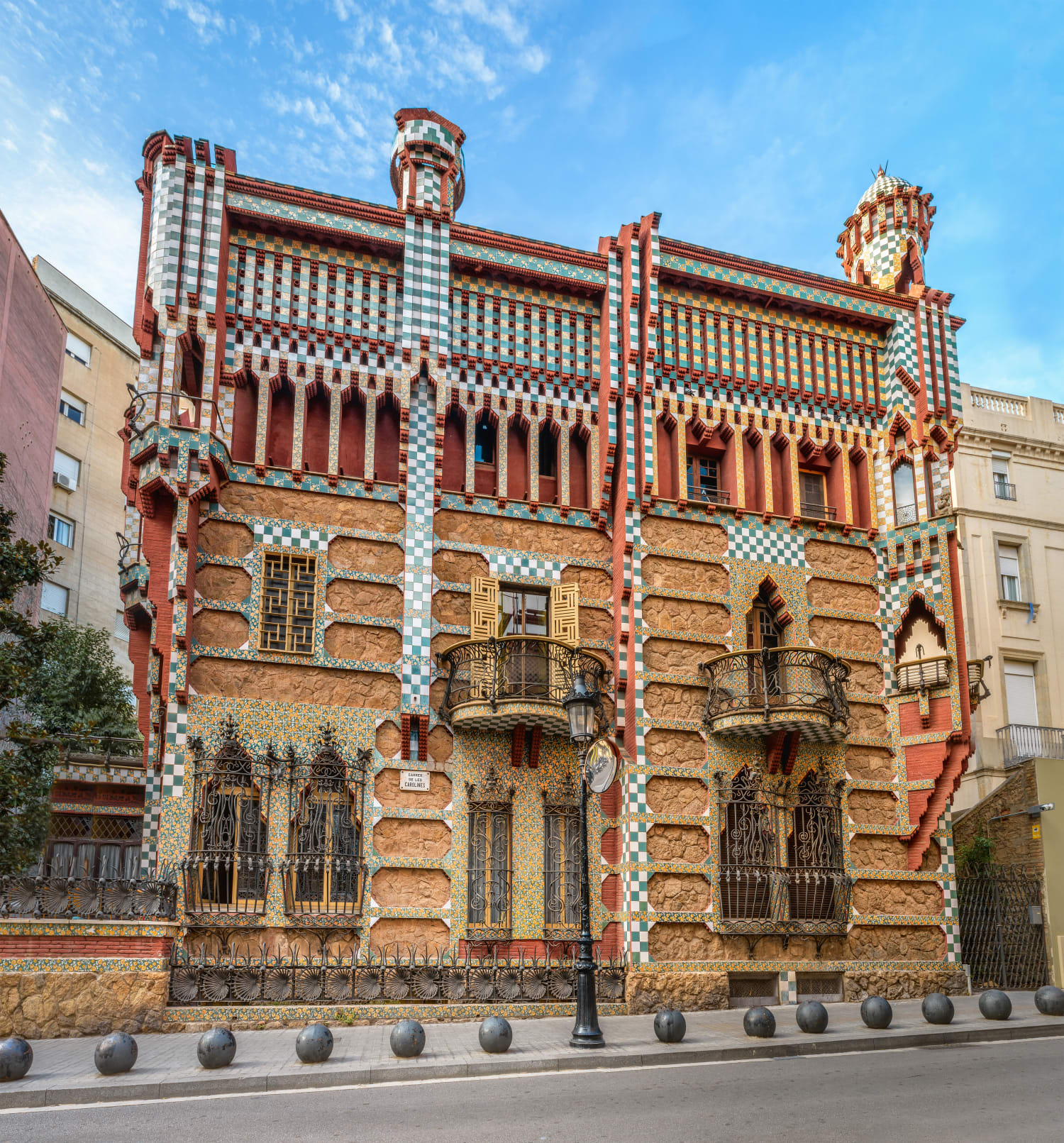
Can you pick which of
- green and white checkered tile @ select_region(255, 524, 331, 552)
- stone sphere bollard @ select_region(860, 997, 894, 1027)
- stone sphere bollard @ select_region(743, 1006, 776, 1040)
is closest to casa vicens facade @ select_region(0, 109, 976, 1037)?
green and white checkered tile @ select_region(255, 524, 331, 552)

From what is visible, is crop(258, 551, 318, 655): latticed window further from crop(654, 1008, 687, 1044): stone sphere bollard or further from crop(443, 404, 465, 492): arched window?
crop(654, 1008, 687, 1044): stone sphere bollard

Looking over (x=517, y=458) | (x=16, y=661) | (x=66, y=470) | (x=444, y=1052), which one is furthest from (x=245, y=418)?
(x=66, y=470)

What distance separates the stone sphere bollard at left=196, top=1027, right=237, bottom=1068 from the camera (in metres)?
12.0

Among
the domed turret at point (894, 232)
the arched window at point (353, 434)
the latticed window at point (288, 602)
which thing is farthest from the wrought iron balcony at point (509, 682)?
the domed turret at point (894, 232)

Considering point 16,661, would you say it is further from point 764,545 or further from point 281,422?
point 764,545

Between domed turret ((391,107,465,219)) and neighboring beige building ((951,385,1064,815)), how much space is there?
51.4 ft

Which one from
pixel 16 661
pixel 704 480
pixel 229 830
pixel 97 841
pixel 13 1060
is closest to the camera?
pixel 13 1060

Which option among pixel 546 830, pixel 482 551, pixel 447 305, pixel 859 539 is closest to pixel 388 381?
pixel 447 305

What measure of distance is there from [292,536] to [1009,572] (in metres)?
19.8

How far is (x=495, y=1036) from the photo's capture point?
13211 millimetres

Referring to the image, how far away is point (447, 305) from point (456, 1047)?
12.5m

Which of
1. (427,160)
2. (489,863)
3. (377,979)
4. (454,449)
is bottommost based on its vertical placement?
(377,979)

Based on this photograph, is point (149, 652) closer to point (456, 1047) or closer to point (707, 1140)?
point (456, 1047)

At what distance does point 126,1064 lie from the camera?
462 inches
